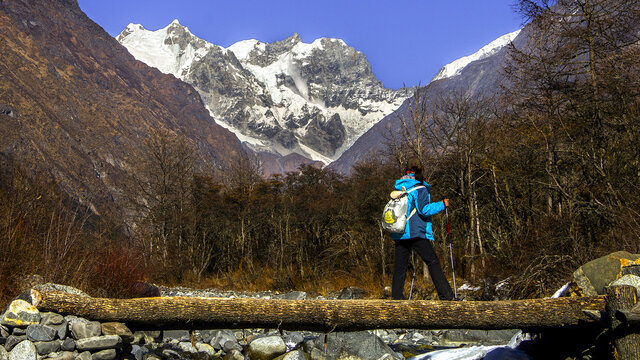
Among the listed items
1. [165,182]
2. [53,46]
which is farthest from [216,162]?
[165,182]

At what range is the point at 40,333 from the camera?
16.7 ft

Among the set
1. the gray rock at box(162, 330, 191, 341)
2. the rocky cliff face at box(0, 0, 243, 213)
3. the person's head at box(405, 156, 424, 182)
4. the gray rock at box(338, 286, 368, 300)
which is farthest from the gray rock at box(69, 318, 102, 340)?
the rocky cliff face at box(0, 0, 243, 213)

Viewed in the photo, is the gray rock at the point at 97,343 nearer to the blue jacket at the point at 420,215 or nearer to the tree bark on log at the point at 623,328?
the blue jacket at the point at 420,215

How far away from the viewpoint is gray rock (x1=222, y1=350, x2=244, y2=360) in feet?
24.2

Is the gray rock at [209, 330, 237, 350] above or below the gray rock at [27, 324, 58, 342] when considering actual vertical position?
below

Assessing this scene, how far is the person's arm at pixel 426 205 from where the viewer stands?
5.88 m

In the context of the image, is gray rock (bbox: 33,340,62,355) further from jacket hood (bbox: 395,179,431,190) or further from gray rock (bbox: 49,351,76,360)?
jacket hood (bbox: 395,179,431,190)

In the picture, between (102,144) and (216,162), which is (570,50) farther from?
(216,162)

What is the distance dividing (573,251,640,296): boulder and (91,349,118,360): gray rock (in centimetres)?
517

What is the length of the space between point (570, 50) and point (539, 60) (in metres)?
0.71

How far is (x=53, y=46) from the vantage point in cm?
10956

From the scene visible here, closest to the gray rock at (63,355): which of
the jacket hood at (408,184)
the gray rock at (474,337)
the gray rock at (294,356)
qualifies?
the gray rock at (294,356)

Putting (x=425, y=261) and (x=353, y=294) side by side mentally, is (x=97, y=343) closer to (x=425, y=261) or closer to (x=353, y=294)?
(x=425, y=261)

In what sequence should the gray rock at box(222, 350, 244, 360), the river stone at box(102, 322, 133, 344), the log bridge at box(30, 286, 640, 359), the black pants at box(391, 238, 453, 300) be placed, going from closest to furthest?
the log bridge at box(30, 286, 640, 359) < the river stone at box(102, 322, 133, 344) < the black pants at box(391, 238, 453, 300) < the gray rock at box(222, 350, 244, 360)
